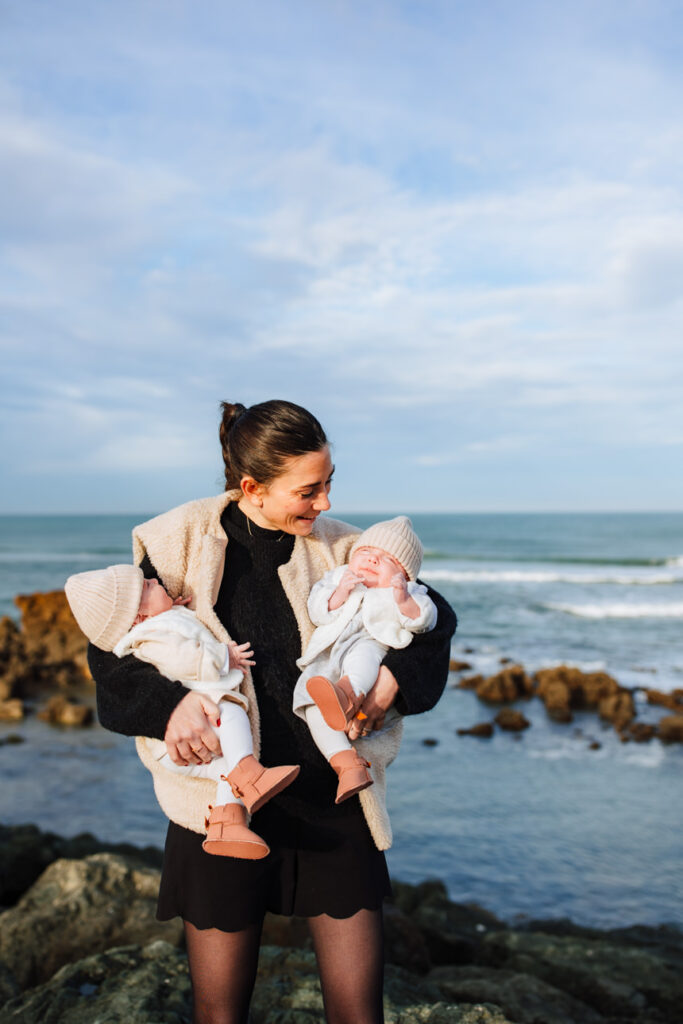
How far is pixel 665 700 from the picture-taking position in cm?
1091

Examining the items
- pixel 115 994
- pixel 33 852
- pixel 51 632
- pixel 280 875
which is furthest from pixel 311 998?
pixel 51 632

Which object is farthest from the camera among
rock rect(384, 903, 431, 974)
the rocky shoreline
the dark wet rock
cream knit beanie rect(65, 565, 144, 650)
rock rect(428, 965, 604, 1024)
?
the dark wet rock

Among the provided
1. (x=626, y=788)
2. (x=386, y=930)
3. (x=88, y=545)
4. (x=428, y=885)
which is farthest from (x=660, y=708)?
(x=88, y=545)

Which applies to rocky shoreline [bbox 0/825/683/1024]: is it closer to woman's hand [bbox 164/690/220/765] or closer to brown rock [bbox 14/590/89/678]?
woman's hand [bbox 164/690/220/765]

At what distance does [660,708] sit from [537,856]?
529 centimetres

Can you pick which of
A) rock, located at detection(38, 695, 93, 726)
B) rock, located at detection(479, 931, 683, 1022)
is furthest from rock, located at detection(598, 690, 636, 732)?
rock, located at detection(38, 695, 93, 726)

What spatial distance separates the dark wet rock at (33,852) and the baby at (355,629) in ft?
11.0

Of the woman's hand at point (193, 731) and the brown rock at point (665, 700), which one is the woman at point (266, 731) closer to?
the woman's hand at point (193, 731)

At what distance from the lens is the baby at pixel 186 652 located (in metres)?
2.03

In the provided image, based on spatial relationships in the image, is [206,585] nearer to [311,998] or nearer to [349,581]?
[349,581]

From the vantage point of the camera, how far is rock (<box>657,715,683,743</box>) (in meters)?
9.41

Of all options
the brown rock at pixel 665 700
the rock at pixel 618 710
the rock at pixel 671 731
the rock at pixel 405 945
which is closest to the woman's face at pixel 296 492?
the rock at pixel 405 945

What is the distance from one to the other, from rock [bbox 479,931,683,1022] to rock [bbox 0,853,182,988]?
2019 mm

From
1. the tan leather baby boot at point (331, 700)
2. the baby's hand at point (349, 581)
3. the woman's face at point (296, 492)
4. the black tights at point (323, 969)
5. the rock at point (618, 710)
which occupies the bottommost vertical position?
the rock at point (618, 710)
